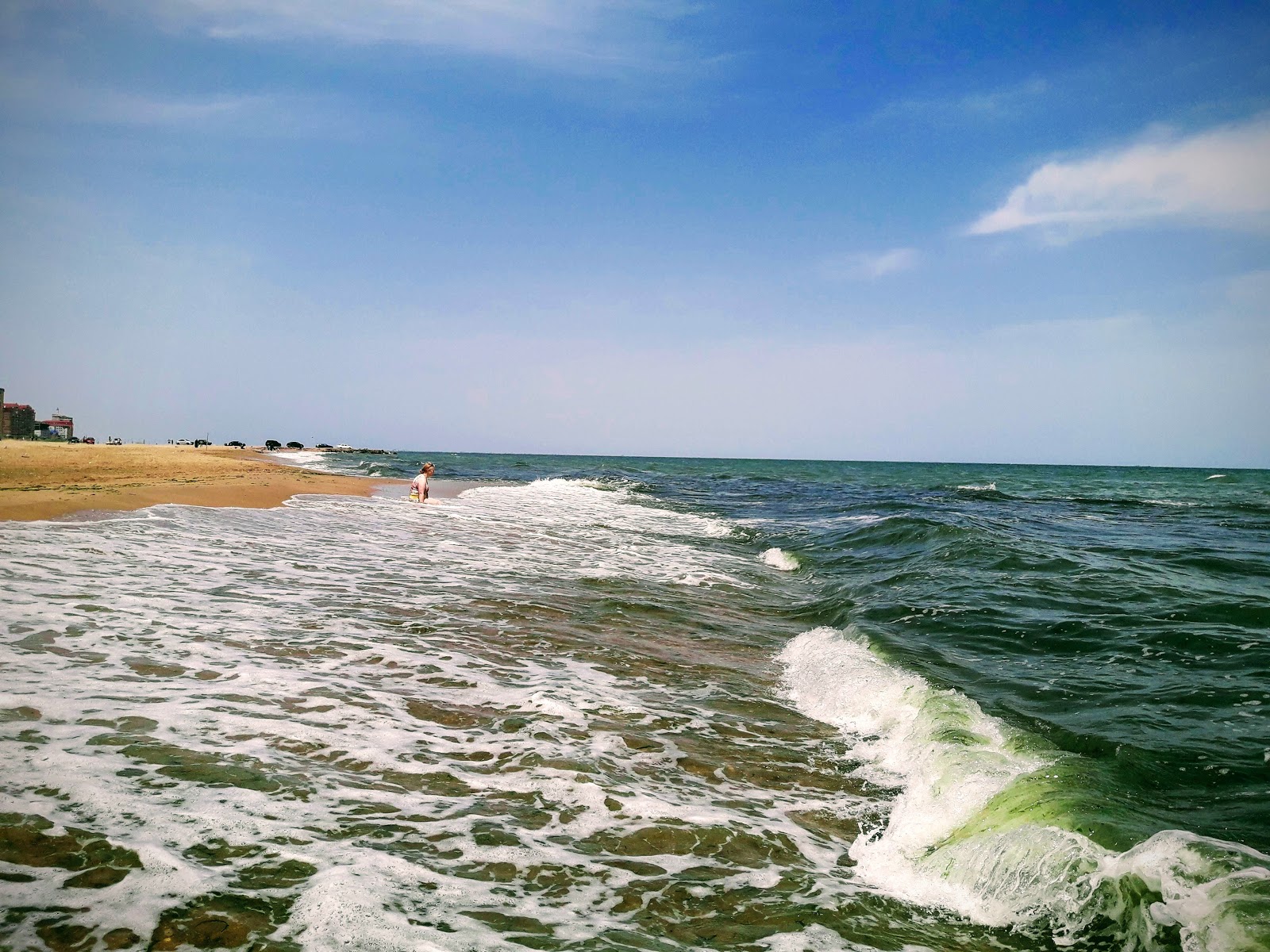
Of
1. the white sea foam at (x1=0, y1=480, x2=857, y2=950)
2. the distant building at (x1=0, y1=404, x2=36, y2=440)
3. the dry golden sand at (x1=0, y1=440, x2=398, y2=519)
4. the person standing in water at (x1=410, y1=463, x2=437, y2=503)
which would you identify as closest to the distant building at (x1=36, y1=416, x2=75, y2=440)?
the distant building at (x1=0, y1=404, x2=36, y2=440)

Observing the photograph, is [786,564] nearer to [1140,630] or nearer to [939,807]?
[1140,630]

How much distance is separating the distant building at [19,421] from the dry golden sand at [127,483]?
27507 mm

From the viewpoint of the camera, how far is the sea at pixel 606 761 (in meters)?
3.15

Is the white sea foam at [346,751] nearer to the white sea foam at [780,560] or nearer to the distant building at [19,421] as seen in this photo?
the white sea foam at [780,560]

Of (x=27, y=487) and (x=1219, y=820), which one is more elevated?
(x=27, y=487)

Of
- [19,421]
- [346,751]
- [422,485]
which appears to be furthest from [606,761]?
[19,421]

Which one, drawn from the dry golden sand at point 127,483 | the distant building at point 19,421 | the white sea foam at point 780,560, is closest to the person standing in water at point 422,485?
the dry golden sand at point 127,483

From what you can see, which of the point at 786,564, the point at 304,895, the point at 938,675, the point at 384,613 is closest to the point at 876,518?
the point at 786,564

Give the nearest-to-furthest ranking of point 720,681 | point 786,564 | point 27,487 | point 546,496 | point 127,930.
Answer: point 127,930
point 720,681
point 786,564
point 27,487
point 546,496

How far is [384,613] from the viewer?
845 cm

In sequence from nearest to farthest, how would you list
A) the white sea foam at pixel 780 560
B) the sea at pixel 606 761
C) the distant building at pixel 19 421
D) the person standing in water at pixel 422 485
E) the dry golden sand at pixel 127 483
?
the sea at pixel 606 761 < the dry golden sand at pixel 127 483 < the white sea foam at pixel 780 560 < the person standing in water at pixel 422 485 < the distant building at pixel 19 421

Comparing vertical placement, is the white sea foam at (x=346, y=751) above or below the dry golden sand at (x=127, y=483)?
below

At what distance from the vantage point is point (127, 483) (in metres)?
20.0

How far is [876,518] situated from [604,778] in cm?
2095
